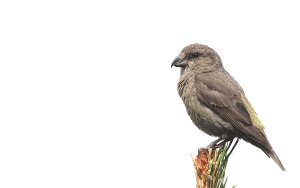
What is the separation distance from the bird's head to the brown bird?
131mm

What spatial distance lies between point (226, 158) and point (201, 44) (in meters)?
3.73

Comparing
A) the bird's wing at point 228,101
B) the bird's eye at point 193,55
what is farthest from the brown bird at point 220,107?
the bird's eye at point 193,55

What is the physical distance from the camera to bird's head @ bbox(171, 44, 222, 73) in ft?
28.1

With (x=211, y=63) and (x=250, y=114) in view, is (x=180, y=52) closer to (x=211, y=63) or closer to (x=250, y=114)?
(x=211, y=63)

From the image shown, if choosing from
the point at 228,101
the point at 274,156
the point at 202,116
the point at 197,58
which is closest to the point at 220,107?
the point at 228,101

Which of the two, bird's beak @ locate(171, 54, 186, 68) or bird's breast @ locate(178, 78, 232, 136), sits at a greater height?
bird's beak @ locate(171, 54, 186, 68)

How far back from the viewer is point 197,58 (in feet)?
28.3

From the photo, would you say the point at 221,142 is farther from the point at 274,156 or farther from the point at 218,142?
the point at 274,156

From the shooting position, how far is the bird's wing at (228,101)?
7074mm

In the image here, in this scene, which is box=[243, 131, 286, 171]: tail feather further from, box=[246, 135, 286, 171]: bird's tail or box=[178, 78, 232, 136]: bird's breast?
box=[178, 78, 232, 136]: bird's breast

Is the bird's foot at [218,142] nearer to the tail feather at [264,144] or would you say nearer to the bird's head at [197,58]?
the tail feather at [264,144]

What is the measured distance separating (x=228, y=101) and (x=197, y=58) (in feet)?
4.56

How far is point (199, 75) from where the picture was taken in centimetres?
813

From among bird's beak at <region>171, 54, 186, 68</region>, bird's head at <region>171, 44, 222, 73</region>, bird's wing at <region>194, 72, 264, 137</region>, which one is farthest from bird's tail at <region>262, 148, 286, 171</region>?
bird's beak at <region>171, 54, 186, 68</region>
